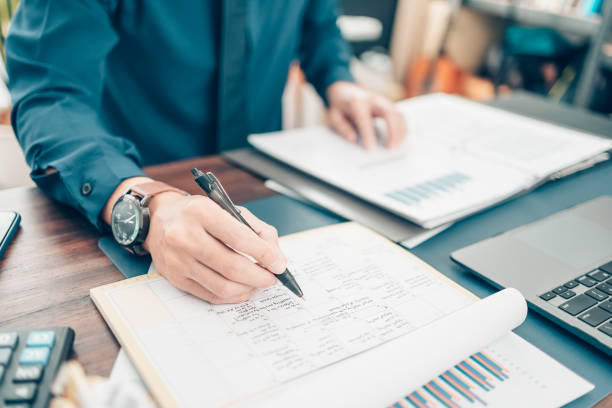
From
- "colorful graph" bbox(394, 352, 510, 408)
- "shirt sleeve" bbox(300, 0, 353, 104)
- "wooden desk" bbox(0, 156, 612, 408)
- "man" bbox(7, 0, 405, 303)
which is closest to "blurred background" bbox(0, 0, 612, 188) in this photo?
"shirt sleeve" bbox(300, 0, 353, 104)

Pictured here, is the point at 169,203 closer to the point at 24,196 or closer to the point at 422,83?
the point at 24,196

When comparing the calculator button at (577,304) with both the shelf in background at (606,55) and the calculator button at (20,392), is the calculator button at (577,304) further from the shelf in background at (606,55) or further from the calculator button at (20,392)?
the shelf in background at (606,55)

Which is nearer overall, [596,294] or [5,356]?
[5,356]

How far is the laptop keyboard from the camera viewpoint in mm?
438

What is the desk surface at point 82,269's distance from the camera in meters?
0.40

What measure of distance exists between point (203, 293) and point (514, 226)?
1.40 ft

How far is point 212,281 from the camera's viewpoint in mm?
414

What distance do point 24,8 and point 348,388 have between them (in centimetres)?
71

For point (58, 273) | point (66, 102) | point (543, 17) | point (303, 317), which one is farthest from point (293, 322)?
point (543, 17)

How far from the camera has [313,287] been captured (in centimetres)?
46

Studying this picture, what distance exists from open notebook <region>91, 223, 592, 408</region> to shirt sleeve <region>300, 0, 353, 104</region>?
0.70 metres

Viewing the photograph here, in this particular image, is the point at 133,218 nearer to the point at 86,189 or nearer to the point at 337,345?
the point at 86,189

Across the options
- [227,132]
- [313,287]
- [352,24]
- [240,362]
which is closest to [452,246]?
[313,287]

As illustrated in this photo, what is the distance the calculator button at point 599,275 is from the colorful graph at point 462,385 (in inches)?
7.5
